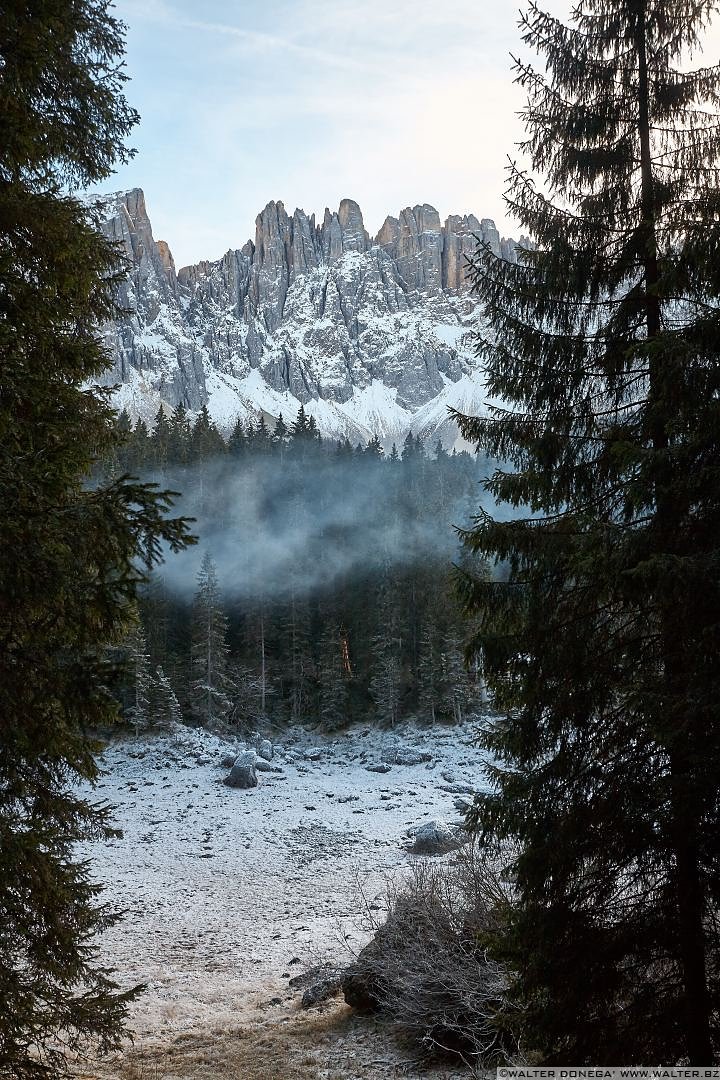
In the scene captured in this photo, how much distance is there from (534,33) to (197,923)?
17.0 m

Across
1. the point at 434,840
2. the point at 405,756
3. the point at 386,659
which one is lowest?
the point at 405,756

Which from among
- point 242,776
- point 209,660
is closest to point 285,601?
point 209,660

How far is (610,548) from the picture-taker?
4992 millimetres

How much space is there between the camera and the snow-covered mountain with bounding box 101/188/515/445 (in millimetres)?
159500

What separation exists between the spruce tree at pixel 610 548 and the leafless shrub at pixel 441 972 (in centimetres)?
244

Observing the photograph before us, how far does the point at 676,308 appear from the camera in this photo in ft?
19.8

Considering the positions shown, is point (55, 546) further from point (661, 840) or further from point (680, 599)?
point (661, 840)

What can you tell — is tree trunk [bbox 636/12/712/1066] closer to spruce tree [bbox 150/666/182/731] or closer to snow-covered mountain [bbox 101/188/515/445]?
spruce tree [bbox 150/666/182/731]

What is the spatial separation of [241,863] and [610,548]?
58.9 feet

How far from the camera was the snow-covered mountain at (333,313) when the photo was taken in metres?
160

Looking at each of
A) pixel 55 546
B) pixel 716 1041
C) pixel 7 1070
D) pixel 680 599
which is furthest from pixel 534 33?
pixel 7 1070

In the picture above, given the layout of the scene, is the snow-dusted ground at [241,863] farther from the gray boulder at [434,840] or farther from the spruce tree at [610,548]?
the spruce tree at [610,548]

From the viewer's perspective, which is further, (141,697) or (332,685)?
(332,685)

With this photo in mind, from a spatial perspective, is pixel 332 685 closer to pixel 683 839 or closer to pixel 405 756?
pixel 405 756
